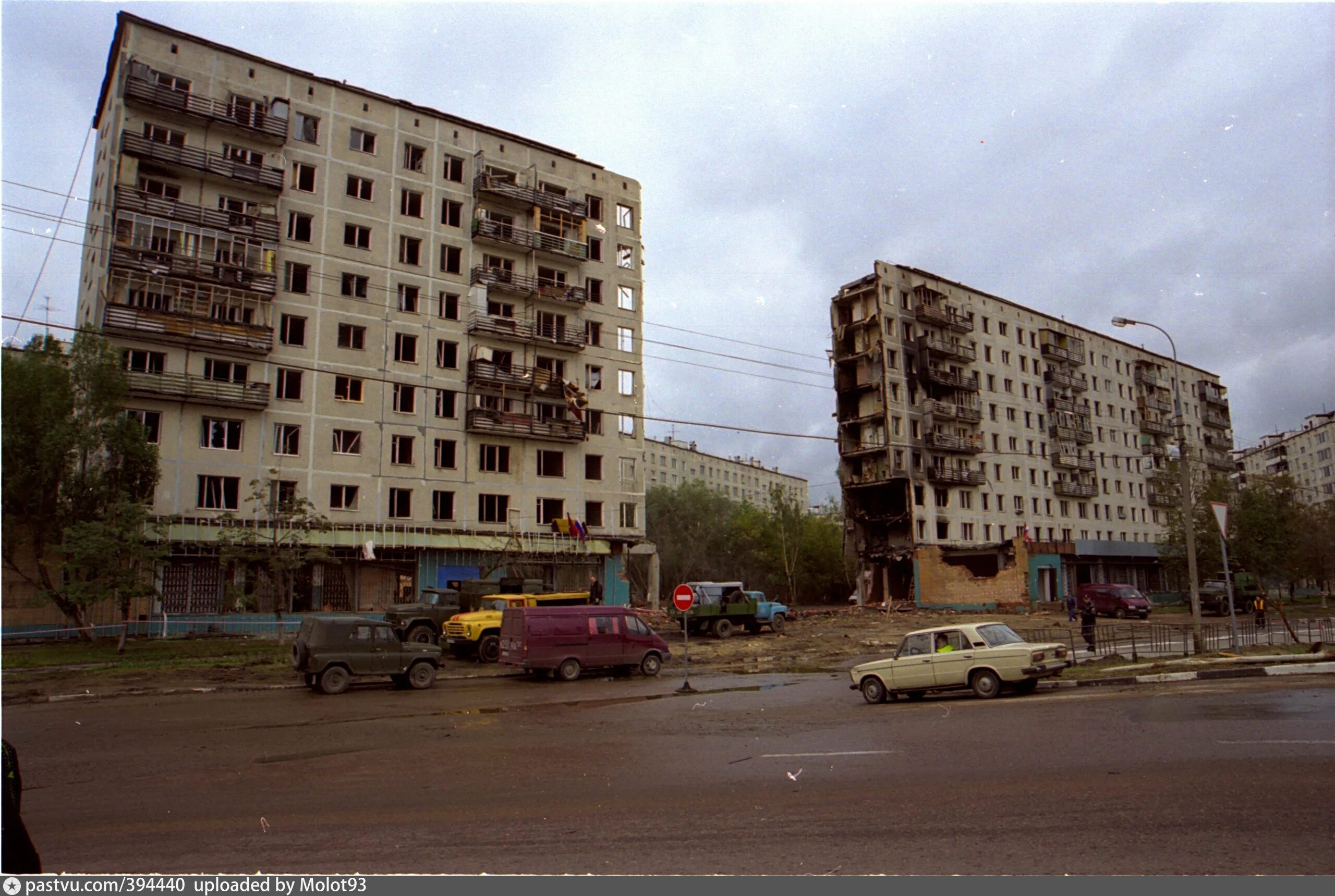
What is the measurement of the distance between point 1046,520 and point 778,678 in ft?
186

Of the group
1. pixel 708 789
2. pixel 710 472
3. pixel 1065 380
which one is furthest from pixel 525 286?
pixel 710 472

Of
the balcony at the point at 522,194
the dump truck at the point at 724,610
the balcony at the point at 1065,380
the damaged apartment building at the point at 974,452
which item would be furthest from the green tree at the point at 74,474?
the balcony at the point at 1065,380

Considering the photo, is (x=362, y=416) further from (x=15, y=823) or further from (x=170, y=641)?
A: (x=15, y=823)

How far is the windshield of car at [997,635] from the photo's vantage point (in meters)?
16.6

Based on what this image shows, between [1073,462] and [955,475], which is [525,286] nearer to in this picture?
[955,475]

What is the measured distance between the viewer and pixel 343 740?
1251cm

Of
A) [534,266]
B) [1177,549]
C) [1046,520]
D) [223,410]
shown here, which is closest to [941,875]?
[223,410]

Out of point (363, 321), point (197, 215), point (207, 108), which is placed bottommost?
point (363, 321)

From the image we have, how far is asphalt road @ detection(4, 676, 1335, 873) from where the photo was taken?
624 cm

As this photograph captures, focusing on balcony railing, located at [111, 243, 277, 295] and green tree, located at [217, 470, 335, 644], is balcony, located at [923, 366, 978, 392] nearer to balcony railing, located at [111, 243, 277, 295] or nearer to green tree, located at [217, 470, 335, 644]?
green tree, located at [217, 470, 335, 644]

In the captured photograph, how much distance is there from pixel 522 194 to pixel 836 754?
4137cm

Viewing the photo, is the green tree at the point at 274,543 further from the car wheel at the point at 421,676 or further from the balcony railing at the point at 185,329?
the car wheel at the point at 421,676

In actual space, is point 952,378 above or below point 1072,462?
above

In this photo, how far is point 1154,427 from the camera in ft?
275
